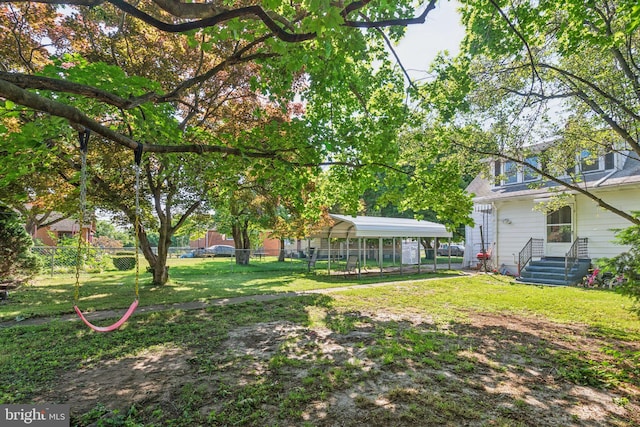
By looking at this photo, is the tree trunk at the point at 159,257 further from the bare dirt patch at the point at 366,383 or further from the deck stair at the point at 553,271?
the deck stair at the point at 553,271

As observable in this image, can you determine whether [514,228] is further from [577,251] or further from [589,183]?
[589,183]

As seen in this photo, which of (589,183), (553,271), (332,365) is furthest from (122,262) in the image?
(589,183)

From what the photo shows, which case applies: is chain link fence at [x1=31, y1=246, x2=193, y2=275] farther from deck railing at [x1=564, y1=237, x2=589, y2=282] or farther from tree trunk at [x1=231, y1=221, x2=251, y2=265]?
deck railing at [x1=564, y1=237, x2=589, y2=282]

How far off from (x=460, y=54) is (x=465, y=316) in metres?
6.47

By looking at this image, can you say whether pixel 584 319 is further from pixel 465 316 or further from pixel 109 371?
pixel 109 371

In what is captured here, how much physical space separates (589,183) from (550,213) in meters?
2.03

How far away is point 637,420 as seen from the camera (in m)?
3.13

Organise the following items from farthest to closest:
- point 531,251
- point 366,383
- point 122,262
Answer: point 122,262
point 531,251
point 366,383

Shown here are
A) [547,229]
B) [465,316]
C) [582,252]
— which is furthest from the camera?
[547,229]

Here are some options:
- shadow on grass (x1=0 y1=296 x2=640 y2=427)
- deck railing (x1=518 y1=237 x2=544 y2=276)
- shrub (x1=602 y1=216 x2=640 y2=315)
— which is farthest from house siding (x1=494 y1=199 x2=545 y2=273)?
shrub (x1=602 y1=216 x2=640 y2=315)

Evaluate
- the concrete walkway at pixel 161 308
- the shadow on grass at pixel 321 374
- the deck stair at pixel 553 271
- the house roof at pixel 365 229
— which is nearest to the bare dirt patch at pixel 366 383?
the shadow on grass at pixel 321 374

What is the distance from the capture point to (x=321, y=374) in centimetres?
408

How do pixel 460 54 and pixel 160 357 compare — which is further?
pixel 460 54

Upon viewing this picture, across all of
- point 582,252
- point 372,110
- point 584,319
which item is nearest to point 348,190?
point 372,110
